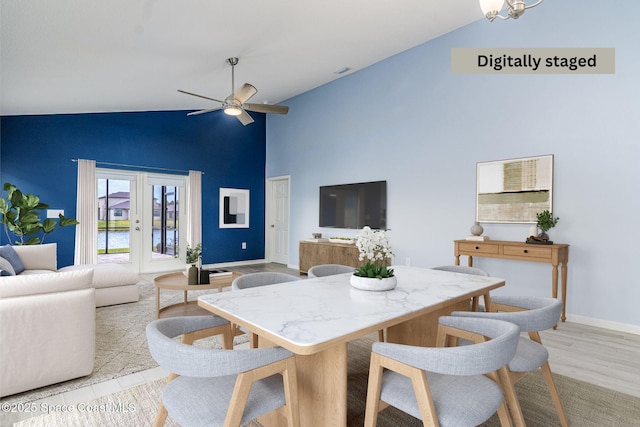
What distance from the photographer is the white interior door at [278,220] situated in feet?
24.5

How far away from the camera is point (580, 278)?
3.59m

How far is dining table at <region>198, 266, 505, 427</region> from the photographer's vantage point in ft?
4.12

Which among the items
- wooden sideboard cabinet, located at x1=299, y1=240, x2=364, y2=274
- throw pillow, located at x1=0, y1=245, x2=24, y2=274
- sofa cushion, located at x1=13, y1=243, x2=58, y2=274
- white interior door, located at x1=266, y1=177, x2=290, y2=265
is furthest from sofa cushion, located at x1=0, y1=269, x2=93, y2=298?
white interior door, located at x1=266, y1=177, x2=290, y2=265

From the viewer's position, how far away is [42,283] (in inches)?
85.0

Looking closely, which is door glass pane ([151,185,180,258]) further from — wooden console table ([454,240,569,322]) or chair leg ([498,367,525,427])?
chair leg ([498,367,525,427])

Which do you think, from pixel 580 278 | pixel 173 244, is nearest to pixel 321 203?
pixel 173 244

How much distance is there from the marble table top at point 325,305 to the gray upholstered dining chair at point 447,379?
180 millimetres

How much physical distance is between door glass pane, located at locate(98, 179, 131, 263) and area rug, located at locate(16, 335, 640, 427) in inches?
181

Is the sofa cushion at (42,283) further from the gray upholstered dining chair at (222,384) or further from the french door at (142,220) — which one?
the french door at (142,220)

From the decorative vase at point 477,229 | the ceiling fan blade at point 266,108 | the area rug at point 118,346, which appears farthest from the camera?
the ceiling fan blade at point 266,108

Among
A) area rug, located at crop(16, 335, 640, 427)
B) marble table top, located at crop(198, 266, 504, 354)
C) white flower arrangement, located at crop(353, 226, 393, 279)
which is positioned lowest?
area rug, located at crop(16, 335, 640, 427)

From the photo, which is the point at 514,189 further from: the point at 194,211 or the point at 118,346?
the point at 194,211

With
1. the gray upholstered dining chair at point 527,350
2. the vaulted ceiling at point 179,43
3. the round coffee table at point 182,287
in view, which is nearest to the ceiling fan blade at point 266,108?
the vaulted ceiling at point 179,43

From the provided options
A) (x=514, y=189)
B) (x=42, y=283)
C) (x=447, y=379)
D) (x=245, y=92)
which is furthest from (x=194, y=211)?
(x=447, y=379)
